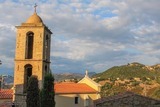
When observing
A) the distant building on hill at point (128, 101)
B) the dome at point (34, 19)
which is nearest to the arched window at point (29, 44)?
the dome at point (34, 19)

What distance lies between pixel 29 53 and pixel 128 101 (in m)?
19.9

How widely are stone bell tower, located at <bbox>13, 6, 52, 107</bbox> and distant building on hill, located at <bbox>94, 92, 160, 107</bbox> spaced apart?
17356 mm

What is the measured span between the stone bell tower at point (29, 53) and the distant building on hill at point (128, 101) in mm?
17356

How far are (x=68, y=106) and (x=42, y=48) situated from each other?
11.9 metres

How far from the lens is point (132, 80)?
85000mm

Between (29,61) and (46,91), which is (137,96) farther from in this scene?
(29,61)

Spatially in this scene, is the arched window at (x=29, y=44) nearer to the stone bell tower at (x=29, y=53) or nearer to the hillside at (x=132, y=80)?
the stone bell tower at (x=29, y=53)

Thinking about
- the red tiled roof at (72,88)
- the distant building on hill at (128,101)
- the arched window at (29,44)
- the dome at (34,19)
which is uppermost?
the dome at (34,19)

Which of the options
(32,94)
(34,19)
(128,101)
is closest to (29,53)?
(34,19)

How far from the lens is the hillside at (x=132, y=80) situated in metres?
75.7

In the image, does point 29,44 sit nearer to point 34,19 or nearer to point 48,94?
point 34,19

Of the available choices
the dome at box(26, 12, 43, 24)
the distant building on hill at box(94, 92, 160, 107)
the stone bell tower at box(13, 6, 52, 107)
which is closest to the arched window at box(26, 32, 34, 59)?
the stone bell tower at box(13, 6, 52, 107)

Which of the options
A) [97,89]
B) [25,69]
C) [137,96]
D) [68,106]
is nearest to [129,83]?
[97,89]

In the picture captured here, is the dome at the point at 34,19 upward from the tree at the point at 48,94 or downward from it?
upward
